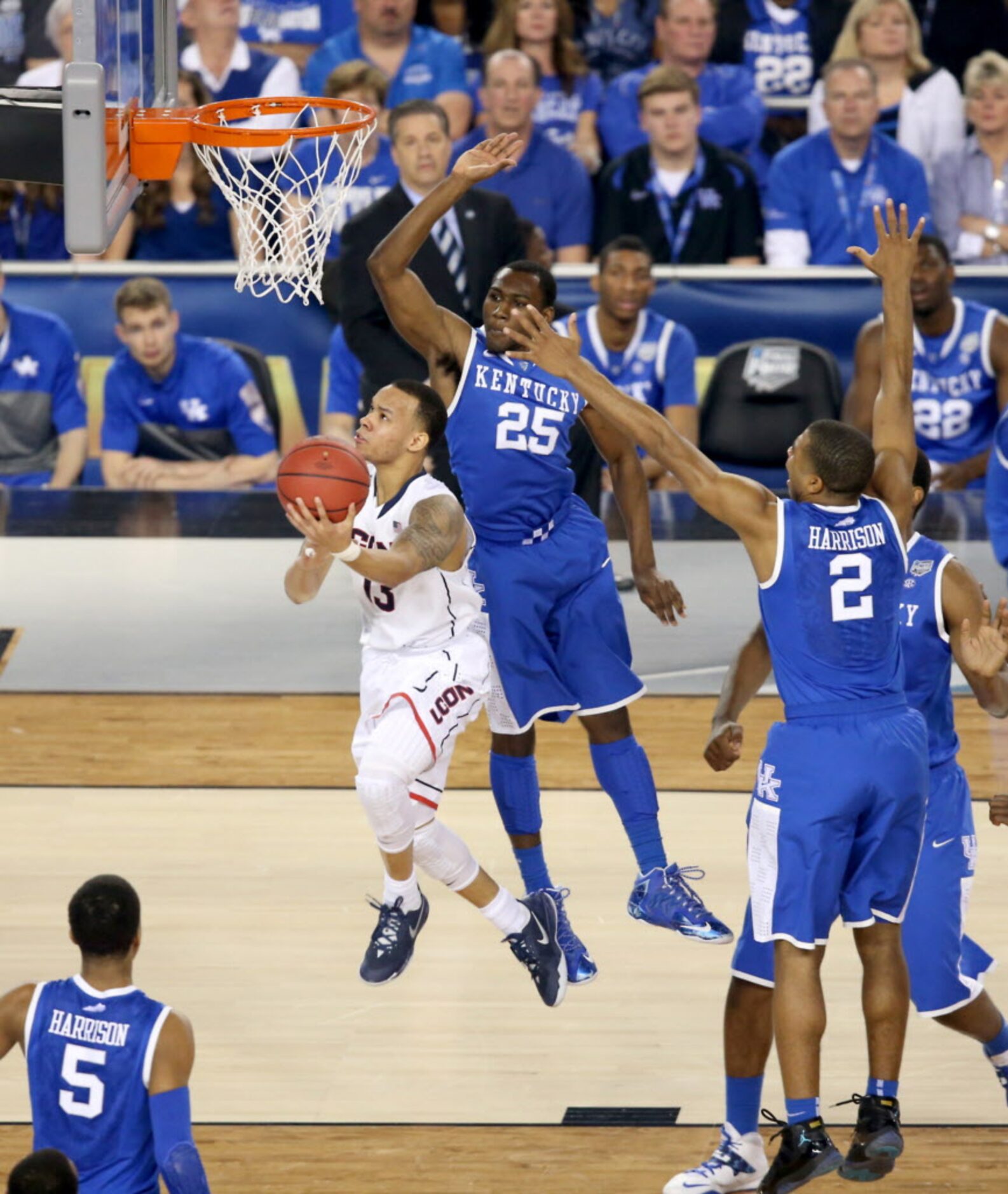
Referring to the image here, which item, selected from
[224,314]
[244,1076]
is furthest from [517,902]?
[224,314]

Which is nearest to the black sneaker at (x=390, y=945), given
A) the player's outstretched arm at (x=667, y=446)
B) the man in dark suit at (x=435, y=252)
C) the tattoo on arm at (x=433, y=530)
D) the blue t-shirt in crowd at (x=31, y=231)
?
the tattoo on arm at (x=433, y=530)

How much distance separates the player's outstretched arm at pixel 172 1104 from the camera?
4445mm

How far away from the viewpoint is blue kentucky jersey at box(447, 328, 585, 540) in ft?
22.1

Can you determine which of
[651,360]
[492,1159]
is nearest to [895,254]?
[492,1159]

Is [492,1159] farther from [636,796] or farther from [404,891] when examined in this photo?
[636,796]

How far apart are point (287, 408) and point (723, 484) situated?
656 centimetres

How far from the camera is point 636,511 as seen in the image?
692cm

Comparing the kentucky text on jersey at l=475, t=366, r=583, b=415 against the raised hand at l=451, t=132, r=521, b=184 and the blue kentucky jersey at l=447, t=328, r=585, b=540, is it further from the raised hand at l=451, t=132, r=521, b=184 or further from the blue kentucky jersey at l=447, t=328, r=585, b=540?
the raised hand at l=451, t=132, r=521, b=184

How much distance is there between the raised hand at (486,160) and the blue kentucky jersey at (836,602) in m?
1.63

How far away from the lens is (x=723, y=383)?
11.1 meters

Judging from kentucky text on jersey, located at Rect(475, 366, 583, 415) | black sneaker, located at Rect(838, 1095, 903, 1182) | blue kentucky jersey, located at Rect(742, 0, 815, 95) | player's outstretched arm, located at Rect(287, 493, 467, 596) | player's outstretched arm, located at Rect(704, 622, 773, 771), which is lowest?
black sneaker, located at Rect(838, 1095, 903, 1182)

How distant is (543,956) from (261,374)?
216 inches

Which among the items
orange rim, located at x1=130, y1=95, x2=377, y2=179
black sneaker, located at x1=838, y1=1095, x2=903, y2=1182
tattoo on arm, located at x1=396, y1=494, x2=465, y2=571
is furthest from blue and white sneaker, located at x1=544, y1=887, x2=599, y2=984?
orange rim, located at x1=130, y1=95, x2=377, y2=179

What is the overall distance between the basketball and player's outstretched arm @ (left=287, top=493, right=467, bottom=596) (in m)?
0.04
